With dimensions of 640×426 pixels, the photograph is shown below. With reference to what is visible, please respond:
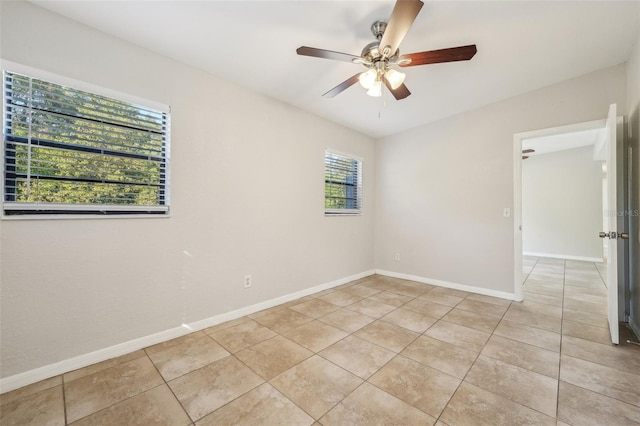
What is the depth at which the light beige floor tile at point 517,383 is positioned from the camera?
1438 millimetres

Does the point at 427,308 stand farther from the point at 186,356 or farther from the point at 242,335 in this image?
A: the point at 186,356

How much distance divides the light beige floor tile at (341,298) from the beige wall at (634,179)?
2554mm

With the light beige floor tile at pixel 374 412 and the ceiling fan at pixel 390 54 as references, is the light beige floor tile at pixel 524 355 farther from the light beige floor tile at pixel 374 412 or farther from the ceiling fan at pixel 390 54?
the ceiling fan at pixel 390 54

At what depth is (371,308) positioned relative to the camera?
2.87 meters

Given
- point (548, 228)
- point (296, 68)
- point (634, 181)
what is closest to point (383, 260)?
point (634, 181)

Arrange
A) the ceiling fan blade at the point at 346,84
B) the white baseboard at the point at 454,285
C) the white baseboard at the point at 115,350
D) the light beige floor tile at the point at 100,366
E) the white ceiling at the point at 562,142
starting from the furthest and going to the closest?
the white ceiling at the point at 562,142, the white baseboard at the point at 454,285, the ceiling fan blade at the point at 346,84, the light beige floor tile at the point at 100,366, the white baseboard at the point at 115,350

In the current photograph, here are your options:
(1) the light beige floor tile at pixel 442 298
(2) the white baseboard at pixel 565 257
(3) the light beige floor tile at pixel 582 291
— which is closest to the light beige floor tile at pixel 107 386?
(1) the light beige floor tile at pixel 442 298

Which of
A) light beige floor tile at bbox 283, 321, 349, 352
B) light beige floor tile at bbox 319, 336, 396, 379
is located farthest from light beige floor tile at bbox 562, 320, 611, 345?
light beige floor tile at bbox 283, 321, 349, 352

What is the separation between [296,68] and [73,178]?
78.1 inches

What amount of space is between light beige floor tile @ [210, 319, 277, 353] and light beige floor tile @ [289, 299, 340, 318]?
51 centimetres

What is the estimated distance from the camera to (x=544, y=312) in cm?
271

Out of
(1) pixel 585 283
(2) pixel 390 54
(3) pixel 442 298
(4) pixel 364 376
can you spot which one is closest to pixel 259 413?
(4) pixel 364 376

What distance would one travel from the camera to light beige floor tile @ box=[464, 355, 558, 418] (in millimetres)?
1438

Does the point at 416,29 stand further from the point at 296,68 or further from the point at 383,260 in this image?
the point at 383,260
